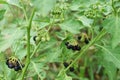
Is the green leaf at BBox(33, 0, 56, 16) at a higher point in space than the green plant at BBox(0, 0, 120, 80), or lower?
higher

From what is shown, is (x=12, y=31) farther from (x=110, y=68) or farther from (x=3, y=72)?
(x=110, y=68)

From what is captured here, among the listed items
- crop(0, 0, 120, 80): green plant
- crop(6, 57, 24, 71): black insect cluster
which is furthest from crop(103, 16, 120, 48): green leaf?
crop(6, 57, 24, 71): black insect cluster

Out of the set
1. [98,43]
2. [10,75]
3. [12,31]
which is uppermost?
[12,31]

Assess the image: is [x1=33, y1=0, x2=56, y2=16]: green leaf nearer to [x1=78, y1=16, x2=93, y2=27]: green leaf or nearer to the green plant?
the green plant

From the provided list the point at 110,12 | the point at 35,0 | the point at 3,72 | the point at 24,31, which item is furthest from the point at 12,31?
the point at 35,0

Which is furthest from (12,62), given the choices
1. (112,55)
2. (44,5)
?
(44,5)

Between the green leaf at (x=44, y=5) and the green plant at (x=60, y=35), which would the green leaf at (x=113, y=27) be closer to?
the green plant at (x=60, y=35)
